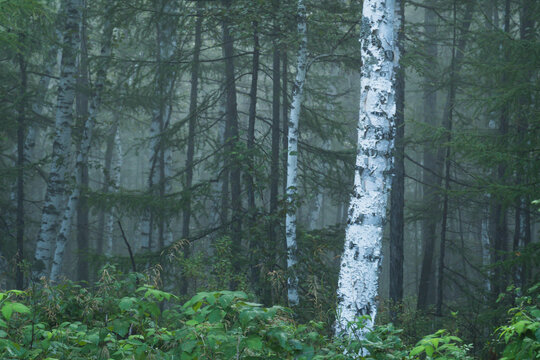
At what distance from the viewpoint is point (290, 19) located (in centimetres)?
1053

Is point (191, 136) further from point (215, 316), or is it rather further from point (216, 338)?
point (216, 338)

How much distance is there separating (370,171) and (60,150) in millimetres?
8080

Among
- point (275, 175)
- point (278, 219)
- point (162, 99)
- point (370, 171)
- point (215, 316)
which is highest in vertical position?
point (162, 99)

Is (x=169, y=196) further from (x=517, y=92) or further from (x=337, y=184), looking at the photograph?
(x=517, y=92)

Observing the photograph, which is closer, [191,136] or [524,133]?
[524,133]

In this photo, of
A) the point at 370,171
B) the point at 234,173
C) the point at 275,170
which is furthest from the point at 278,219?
the point at 370,171

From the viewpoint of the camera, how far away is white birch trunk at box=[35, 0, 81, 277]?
11.0 m

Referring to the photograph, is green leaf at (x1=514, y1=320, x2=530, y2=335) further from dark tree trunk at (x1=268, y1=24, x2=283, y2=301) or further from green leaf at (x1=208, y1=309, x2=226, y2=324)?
dark tree trunk at (x1=268, y1=24, x2=283, y2=301)

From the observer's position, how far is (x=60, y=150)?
1109 cm

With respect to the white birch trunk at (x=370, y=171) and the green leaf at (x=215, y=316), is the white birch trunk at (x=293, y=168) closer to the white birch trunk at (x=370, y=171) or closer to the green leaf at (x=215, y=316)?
the white birch trunk at (x=370, y=171)

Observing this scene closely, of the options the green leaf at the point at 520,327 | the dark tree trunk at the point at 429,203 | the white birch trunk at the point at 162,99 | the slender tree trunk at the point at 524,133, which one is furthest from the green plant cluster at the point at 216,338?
the dark tree trunk at the point at 429,203

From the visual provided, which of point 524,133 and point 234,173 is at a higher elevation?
point 524,133

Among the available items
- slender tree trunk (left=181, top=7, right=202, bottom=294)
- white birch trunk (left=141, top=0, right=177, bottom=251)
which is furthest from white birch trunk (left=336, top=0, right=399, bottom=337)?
white birch trunk (left=141, top=0, right=177, bottom=251)

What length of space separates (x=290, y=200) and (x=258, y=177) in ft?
3.96
